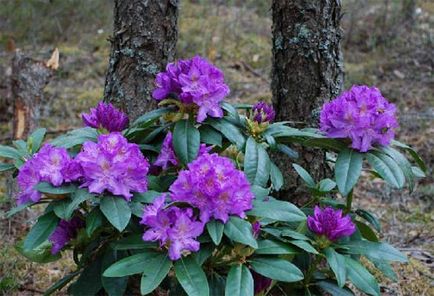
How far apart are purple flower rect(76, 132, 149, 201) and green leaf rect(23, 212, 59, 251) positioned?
0.47 feet

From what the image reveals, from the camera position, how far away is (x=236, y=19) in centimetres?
710

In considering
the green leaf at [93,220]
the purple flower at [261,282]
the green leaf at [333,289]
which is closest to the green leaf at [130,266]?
the green leaf at [93,220]

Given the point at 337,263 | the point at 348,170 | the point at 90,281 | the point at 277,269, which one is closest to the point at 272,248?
the point at 277,269

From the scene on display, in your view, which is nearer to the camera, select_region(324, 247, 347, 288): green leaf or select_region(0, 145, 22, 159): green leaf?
select_region(324, 247, 347, 288): green leaf

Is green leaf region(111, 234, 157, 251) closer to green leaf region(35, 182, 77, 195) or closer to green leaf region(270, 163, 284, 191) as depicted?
green leaf region(35, 182, 77, 195)

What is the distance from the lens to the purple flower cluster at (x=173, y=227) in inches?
54.7

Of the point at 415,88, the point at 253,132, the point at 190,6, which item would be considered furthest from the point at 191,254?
the point at 190,6

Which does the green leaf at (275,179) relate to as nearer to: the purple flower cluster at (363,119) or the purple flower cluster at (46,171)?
the purple flower cluster at (363,119)

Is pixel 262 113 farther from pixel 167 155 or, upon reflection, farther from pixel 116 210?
pixel 116 210

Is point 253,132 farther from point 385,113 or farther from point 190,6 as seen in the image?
point 190,6

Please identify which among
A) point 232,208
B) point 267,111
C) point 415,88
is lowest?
point 415,88

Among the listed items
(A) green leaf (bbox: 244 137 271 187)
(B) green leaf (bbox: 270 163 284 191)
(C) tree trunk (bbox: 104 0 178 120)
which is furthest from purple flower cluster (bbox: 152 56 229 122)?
(C) tree trunk (bbox: 104 0 178 120)

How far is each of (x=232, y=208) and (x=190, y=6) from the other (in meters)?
6.69

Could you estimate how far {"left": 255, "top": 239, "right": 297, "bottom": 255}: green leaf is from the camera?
149 cm
